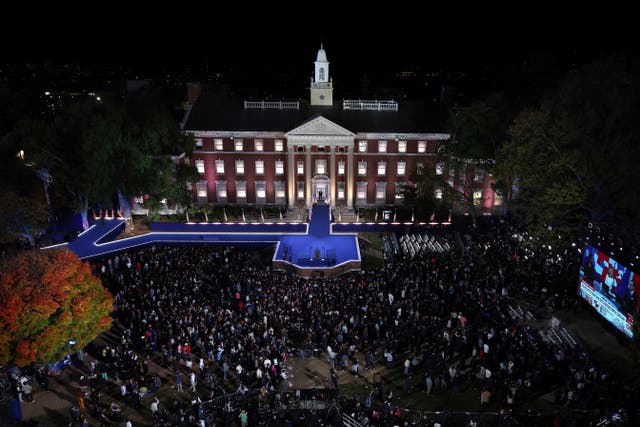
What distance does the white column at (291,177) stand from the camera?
2055 inches

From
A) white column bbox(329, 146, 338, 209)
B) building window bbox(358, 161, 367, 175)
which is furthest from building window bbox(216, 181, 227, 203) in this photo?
building window bbox(358, 161, 367, 175)

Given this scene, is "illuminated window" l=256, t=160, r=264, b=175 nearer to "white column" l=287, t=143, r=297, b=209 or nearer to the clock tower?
"white column" l=287, t=143, r=297, b=209

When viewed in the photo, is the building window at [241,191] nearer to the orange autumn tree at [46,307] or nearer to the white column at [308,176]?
the white column at [308,176]

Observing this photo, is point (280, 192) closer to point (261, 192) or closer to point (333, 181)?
point (261, 192)

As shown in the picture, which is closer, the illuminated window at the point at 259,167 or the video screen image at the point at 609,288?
the video screen image at the point at 609,288

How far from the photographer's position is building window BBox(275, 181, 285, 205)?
53.8 meters

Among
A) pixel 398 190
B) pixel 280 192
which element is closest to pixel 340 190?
pixel 398 190

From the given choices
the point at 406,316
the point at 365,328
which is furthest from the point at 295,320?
the point at 406,316

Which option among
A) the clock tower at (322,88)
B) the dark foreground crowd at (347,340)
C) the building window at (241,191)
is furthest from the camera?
the clock tower at (322,88)

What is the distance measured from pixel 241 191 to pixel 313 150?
353 inches

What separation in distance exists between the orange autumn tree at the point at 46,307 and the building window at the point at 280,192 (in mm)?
28705

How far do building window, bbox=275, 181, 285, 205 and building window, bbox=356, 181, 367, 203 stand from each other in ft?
26.1

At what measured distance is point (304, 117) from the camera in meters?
53.3

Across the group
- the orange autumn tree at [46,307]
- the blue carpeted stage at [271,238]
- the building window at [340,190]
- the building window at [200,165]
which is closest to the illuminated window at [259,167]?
the building window at [200,165]
